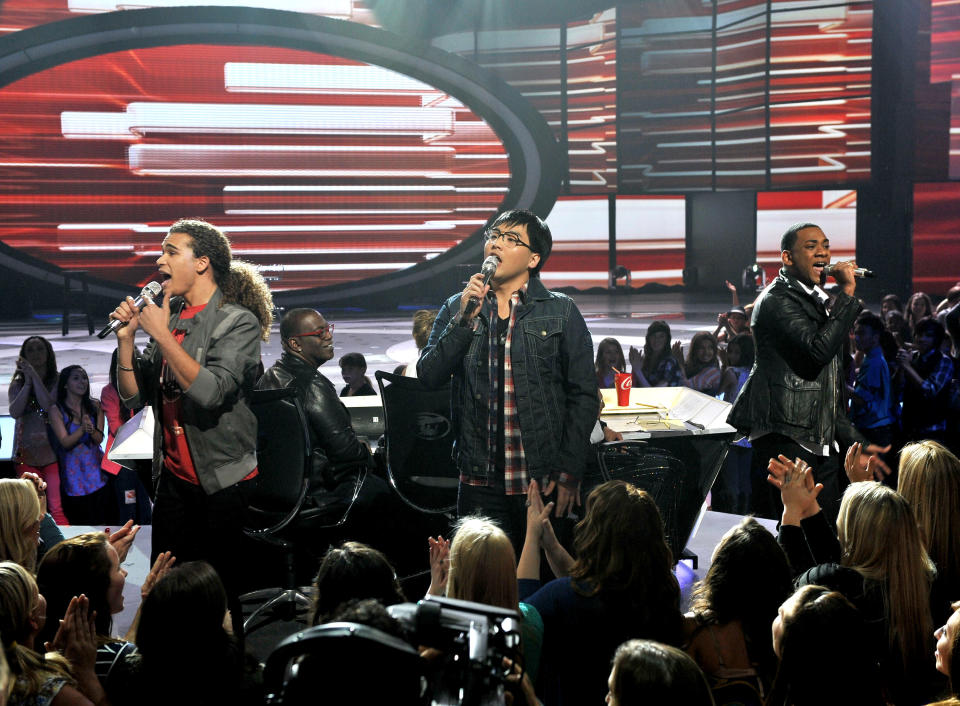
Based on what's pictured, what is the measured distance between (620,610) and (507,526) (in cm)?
87

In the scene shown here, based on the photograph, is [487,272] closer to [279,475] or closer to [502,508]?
[502,508]

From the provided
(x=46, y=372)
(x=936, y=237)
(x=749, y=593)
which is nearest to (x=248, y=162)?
(x=46, y=372)

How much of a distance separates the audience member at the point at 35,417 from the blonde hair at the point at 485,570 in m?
3.78

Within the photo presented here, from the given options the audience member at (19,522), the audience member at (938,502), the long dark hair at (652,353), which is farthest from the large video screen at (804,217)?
the audience member at (19,522)

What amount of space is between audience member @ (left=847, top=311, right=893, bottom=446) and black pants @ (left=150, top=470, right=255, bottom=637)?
401 cm

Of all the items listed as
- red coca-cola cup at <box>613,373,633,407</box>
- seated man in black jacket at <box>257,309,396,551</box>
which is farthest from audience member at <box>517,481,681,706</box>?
red coca-cola cup at <box>613,373,633,407</box>

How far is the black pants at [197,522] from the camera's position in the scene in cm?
327

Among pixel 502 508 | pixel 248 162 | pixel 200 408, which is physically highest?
pixel 248 162

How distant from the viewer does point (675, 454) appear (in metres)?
4.71

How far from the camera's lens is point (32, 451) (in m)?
5.68

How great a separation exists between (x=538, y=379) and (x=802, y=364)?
1.21m

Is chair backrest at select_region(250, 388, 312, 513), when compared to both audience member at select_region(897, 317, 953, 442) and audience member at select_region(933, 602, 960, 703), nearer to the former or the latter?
audience member at select_region(933, 602, 960, 703)

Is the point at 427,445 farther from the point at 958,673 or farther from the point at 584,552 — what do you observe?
the point at 958,673

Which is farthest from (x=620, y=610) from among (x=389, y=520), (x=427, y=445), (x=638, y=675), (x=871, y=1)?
(x=871, y=1)
